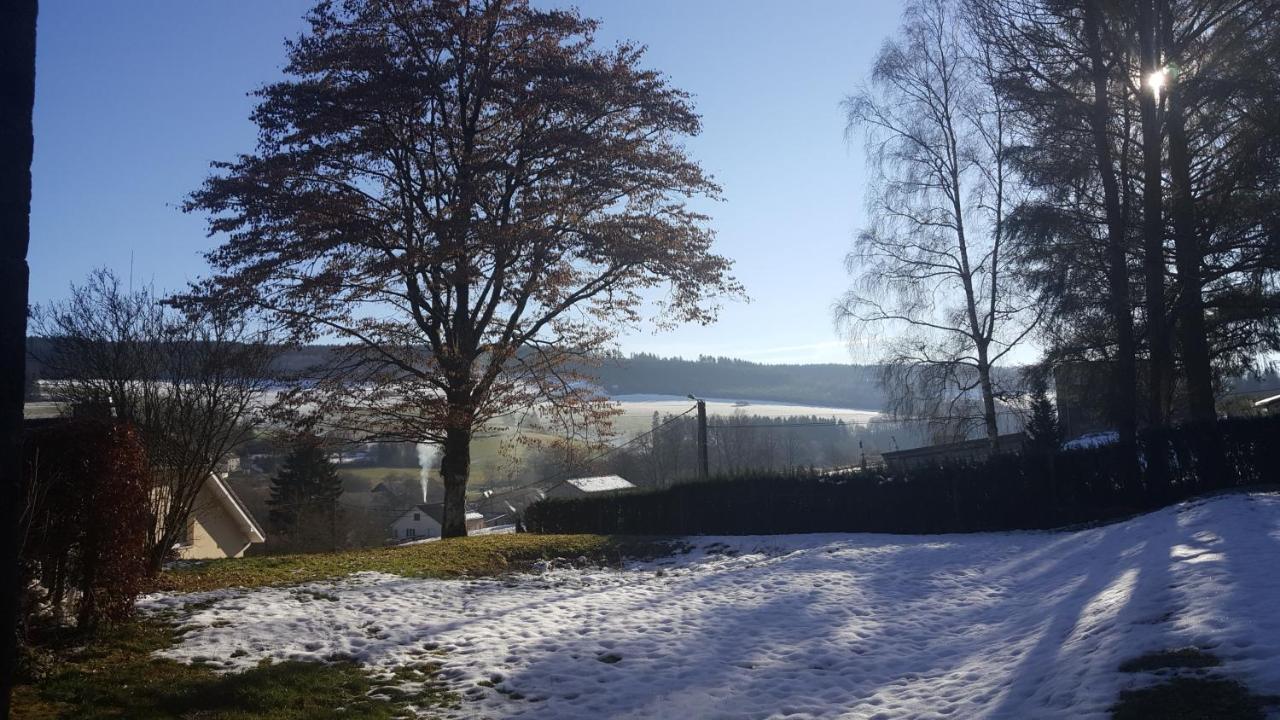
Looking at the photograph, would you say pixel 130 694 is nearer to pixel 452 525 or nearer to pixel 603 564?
pixel 603 564

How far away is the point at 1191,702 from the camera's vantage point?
15.2ft

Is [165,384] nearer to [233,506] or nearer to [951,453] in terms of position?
[233,506]

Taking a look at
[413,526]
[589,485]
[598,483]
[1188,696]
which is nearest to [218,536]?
[589,485]

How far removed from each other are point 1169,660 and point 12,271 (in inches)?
274

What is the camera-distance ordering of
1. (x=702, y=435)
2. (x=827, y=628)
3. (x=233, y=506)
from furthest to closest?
(x=233, y=506)
(x=702, y=435)
(x=827, y=628)

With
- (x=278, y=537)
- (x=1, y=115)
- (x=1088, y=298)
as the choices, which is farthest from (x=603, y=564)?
(x=278, y=537)

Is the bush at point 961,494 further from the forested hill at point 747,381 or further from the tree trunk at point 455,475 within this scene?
the forested hill at point 747,381

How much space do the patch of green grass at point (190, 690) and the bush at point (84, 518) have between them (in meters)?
0.39

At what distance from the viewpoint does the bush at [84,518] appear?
6730 millimetres

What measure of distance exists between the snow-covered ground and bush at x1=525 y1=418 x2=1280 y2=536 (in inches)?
157

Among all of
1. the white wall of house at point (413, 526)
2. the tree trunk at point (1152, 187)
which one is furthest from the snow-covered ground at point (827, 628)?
the white wall of house at point (413, 526)

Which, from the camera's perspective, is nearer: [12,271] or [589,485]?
[12,271]

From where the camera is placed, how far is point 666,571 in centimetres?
1385

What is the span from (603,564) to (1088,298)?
11.6 m
